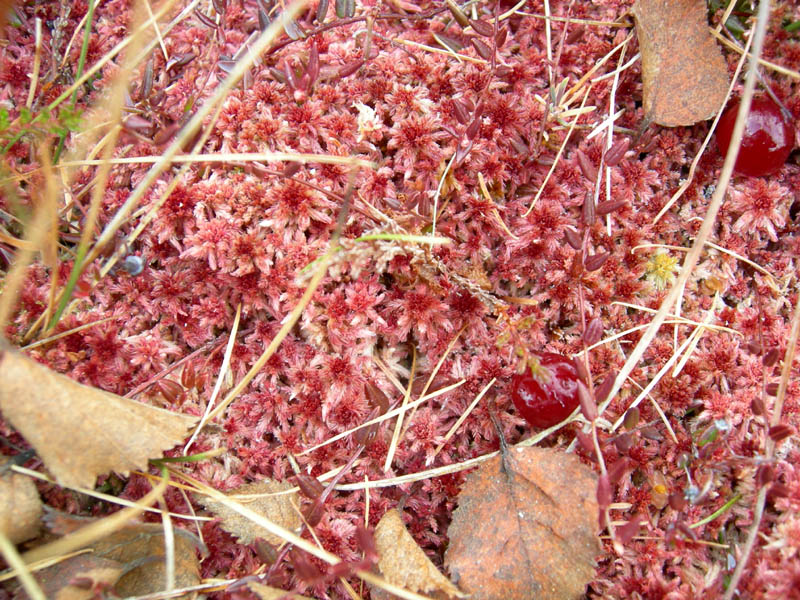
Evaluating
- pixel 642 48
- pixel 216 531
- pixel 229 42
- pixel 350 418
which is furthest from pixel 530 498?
pixel 229 42

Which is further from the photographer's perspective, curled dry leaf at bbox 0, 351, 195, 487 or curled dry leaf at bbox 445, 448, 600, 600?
curled dry leaf at bbox 445, 448, 600, 600

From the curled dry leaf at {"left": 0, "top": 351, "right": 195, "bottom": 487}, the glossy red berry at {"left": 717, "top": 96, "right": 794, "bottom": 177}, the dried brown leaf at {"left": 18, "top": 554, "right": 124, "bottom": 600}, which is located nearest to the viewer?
the curled dry leaf at {"left": 0, "top": 351, "right": 195, "bottom": 487}

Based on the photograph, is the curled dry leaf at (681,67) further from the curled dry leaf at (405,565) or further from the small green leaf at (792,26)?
the curled dry leaf at (405,565)

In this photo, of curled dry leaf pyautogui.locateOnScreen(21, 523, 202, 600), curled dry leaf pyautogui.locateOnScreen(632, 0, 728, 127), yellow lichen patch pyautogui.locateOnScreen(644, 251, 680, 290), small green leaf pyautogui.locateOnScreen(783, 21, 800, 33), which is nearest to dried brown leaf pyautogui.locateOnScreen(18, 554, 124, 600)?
curled dry leaf pyautogui.locateOnScreen(21, 523, 202, 600)

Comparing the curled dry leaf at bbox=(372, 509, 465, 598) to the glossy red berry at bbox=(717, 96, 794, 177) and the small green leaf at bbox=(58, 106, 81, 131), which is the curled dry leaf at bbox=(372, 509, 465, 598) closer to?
the small green leaf at bbox=(58, 106, 81, 131)

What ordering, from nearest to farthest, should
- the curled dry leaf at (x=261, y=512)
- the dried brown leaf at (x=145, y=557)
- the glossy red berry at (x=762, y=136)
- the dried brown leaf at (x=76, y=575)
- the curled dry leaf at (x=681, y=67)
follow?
the dried brown leaf at (x=76, y=575), the dried brown leaf at (x=145, y=557), the curled dry leaf at (x=261, y=512), the glossy red berry at (x=762, y=136), the curled dry leaf at (x=681, y=67)

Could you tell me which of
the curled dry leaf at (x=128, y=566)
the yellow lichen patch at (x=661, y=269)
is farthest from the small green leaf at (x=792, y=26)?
the curled dry leaf at (x=128, y=566)
